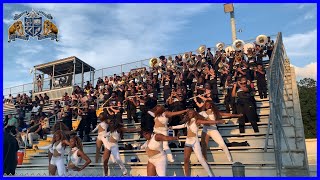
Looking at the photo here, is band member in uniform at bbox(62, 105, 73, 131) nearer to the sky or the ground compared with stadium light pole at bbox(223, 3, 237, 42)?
nearer to the ground

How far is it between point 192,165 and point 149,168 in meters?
1.49

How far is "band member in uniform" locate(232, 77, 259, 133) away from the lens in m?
8.97

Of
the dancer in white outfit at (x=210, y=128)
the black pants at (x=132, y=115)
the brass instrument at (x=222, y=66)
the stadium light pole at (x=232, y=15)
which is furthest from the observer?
the stadium light pole at (x=232, y=15)

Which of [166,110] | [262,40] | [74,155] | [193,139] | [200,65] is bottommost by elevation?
[74,155]

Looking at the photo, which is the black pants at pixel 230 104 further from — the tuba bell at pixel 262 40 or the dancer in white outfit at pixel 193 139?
the tuba bell at pixel 262 40

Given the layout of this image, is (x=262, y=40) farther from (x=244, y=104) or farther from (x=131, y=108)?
(x=244, y=104)

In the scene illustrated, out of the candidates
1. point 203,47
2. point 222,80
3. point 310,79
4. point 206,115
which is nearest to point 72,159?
point 206,115

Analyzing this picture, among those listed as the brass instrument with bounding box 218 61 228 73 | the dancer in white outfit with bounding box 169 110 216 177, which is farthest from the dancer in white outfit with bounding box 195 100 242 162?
the brass instrument with bounding box 218 61 228 73

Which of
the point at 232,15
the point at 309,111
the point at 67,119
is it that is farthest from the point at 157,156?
the point at 309,111

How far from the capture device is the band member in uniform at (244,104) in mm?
8969

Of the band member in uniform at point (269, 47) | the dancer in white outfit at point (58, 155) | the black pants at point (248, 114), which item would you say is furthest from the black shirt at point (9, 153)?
the band member in uniform at point (269, 47)

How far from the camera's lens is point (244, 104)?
9.15 meters

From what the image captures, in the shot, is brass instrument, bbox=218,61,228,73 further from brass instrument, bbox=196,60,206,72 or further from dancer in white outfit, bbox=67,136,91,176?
dancer in white outfit, bbox=67,136,91,176

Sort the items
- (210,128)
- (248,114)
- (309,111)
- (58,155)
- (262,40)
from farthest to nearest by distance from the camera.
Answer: (309,111)
(262,40)
(248,114)
(58,155)
(210,128)
